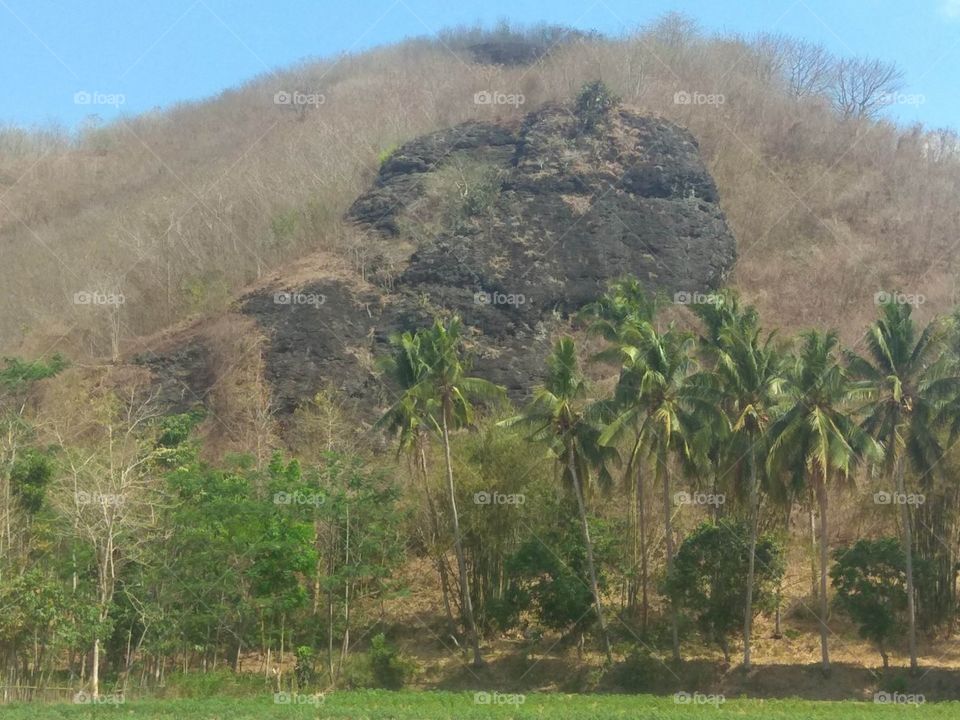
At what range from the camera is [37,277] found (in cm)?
9138

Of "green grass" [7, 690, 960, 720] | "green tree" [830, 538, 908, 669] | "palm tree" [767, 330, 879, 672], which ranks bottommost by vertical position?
"green grass" [7, 690, 960, 720]

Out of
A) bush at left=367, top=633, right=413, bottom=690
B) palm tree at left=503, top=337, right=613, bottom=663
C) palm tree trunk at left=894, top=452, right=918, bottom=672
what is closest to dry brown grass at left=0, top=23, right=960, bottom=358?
palm tree trunk at left=894, top=452, right=918, bottom=672

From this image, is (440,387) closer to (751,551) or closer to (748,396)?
(748,396)

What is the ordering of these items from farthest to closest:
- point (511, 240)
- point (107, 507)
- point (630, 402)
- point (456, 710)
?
point (511, 240)
point (630, 402)
point (107, 507)
point (456, 710)

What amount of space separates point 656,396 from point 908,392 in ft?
30.4

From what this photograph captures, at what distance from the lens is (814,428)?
39.3 meters

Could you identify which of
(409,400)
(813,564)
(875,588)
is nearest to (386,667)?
(409,400)

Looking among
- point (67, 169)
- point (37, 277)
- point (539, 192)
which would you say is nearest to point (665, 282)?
point (539, 192)

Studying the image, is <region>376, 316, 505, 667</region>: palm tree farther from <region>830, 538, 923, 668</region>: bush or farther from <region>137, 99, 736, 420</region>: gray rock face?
<region>137, 99, 736, 420</region>: gray rock face

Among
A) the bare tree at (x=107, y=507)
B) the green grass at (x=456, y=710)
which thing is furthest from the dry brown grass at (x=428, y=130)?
the green grass at (x=456, y=710)

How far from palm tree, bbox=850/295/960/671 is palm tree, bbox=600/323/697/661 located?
21.2ft

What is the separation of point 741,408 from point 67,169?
377 ft

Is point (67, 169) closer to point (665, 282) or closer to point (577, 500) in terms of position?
point (665, 282)

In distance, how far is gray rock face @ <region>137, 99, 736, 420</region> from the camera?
67938mm
